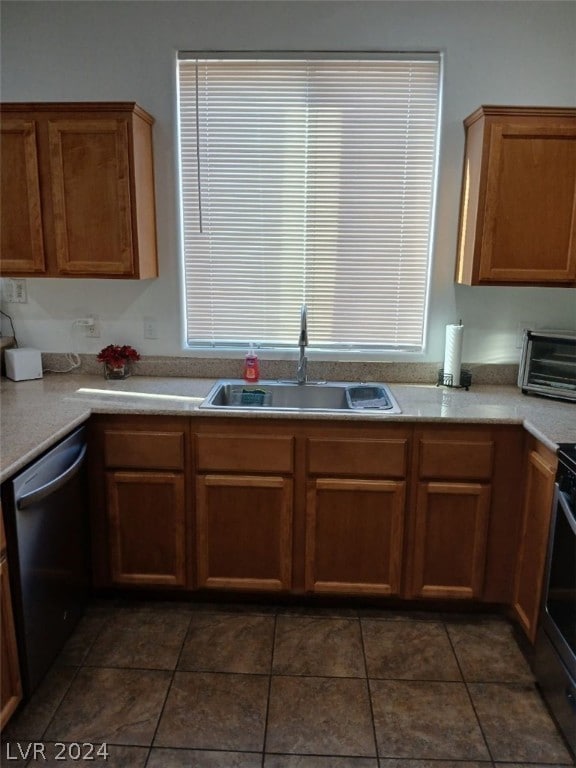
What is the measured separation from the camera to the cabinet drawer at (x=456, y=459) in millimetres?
2320

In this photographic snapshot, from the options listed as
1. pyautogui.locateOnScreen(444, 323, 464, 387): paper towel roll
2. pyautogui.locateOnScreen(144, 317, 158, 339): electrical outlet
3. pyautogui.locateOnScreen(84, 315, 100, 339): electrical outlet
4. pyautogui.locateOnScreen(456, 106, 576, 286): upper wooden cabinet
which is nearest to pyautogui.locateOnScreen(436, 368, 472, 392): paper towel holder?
pyautogui.locateOnScreen(444, 323, 464, 387): paper towel roll

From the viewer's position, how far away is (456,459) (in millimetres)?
2336

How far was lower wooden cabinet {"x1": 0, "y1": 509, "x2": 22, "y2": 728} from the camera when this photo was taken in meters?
1.75

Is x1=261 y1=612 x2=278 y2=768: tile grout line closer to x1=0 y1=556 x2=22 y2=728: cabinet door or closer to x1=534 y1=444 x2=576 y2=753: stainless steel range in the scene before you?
x1=0 y1=556 x2=22 y2=728: cabinet door

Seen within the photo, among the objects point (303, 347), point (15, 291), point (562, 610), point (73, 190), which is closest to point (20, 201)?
point (73, 190)

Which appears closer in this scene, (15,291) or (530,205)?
(530,205)

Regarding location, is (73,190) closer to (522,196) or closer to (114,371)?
(114,371)

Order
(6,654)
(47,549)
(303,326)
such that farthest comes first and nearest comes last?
1. (303,326)
2. (47,549)
3. (6,654)

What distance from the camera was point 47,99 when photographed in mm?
2688

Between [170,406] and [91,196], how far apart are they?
98cm

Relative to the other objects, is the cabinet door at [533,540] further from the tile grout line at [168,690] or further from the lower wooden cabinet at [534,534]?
the tile grout line at [168,690]

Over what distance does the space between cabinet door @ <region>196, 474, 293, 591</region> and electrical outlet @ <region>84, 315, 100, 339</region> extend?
102cm

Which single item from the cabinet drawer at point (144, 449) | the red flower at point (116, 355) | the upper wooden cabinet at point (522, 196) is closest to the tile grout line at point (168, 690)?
the cabinet drawer at point (144, 449)

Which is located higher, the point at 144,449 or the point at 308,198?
the point at 308,198
